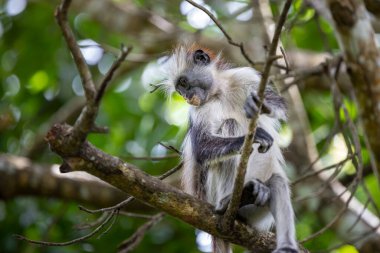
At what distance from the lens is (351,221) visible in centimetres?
674

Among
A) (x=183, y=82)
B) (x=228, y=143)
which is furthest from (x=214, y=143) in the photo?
(x=183, y=82)

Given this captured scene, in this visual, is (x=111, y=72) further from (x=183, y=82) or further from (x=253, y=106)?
(x=183, y=82)

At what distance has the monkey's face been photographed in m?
5.48

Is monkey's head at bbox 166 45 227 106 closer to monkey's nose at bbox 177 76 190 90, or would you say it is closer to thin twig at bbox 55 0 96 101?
monkey's nose at bbox 177 76 190 90

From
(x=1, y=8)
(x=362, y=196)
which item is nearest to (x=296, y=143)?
(x=362, y=196)

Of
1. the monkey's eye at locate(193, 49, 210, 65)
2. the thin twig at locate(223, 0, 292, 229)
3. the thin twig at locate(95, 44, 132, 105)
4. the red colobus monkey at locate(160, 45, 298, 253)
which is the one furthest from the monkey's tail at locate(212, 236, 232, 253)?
the thin twig at locate(95, 44, 132, 105)

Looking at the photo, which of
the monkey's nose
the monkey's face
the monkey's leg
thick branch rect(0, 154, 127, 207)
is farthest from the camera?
thick branch rect(0, 154, 127, 207)

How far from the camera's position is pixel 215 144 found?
15.7 feet

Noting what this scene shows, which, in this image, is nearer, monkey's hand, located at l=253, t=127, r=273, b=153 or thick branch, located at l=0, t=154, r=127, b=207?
monkey's hand, located at l=253, t=127, r=273, b=153

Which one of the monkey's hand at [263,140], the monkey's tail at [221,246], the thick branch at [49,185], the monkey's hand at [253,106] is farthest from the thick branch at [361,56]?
the thick branch at [49,185]

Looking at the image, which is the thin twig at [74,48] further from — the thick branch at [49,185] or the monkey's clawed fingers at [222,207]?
the thick branch at [49,185]

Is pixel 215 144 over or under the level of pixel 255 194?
over

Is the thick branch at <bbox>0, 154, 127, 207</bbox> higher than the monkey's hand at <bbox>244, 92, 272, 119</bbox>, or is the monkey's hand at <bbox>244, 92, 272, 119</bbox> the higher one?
the thick branch at <bbox>0, 154, 127, 207</bbox>

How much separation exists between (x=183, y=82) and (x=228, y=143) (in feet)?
4.28
